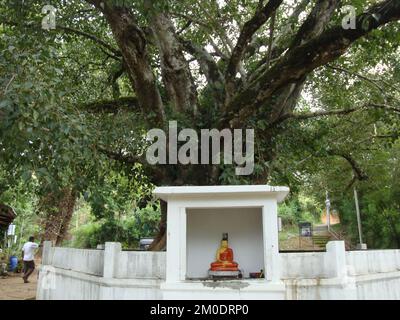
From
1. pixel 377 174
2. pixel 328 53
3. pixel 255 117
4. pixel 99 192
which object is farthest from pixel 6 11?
pixel 377 174

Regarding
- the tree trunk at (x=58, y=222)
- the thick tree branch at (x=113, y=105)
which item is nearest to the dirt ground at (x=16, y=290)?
the tree trunk at (x=58, y=222)

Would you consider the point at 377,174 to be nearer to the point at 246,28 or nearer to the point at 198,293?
the point at 246,28

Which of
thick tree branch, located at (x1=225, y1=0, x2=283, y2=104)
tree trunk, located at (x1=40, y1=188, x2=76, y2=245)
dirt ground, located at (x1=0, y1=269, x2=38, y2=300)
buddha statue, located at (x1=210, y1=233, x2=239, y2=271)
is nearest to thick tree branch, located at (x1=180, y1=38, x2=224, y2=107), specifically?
thick tree branch, located at (x1=225, y1=0, x2=283, y2=104)

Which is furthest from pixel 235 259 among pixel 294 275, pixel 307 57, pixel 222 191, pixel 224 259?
pixel 307 57

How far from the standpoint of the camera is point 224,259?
17.8ft

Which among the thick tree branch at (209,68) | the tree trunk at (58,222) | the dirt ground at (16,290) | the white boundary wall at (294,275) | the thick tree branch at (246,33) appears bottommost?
the dirt ground at (16,290)

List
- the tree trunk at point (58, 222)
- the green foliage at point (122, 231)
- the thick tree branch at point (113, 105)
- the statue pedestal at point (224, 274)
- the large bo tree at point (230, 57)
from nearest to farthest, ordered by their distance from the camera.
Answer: the statue pedestal at point (224, 274), the large bo tree at point (230, 57), the thick tree branch at point (113, 105), the tree trunk at point (58, 222), the green foliage at point (122, 231)

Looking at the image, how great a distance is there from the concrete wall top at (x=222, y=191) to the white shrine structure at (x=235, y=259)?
12mm

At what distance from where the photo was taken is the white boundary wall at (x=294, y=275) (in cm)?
511

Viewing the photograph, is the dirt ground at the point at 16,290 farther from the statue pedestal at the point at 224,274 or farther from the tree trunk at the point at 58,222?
the statue pedestal at the point at 224,274

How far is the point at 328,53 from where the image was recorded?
19.4ft

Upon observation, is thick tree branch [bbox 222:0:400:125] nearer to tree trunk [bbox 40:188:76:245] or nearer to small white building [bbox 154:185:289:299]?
small white building [bbox 154:185:289:299]

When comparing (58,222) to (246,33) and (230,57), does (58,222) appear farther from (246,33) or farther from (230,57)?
(246,33)

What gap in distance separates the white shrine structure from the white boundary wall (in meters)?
0.01
